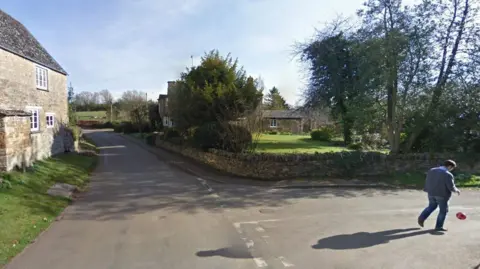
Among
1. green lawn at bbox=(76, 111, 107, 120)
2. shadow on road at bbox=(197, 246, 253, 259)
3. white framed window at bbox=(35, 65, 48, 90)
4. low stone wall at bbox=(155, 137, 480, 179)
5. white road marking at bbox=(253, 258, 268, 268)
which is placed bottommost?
shadow on road at bbox=(197, 246, 253, 259)

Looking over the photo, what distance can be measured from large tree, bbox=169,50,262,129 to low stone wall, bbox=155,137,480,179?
4144mm

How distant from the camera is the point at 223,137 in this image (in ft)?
62.2

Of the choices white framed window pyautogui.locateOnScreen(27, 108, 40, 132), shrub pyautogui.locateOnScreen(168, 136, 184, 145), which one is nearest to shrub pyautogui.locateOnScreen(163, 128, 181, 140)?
shrub pyautogui.locateOnScreen(168, 136, 184, 145)

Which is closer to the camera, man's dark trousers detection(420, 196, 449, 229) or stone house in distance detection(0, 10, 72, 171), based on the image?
man's dark trousers detection(420, 196, 449, 229)

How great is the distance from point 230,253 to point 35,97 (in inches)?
706

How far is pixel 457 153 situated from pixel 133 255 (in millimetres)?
17239

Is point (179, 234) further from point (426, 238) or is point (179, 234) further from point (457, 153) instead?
point (457, 153)

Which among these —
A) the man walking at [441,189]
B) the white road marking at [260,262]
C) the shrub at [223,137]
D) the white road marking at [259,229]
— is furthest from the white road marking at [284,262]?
the shrub at [223,137]

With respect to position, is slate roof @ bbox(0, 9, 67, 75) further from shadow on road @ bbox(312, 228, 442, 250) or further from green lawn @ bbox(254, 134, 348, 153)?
shadow on road @ bbox(312, 228, 442, 250)

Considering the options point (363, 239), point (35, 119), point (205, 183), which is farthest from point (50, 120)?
point (363, 239)

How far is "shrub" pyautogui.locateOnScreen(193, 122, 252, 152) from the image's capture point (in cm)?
1792

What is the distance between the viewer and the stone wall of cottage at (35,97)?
15984 mm

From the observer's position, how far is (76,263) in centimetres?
596

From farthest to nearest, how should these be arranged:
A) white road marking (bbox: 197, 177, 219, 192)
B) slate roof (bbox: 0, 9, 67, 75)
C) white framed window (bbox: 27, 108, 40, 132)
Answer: white framed window (bbox: 27, 108, 40, 132) → slate roof (bbox: 0, 9, 67, 75) → white road marking (bbox: 197, 177, 219, 192)
